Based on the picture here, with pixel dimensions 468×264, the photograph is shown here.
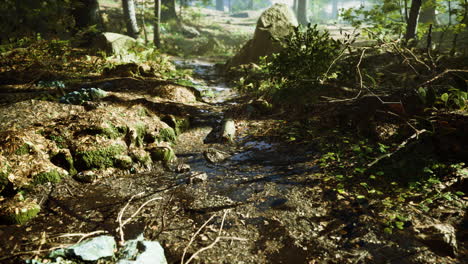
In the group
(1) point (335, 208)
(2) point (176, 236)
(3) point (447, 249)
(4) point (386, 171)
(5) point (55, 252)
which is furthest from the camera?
(4) point (386, 171)

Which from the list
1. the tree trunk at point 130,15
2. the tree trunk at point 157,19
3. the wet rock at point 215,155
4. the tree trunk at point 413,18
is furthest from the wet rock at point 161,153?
the tree trunk at point 157,19

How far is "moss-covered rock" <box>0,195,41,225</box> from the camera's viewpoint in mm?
2711

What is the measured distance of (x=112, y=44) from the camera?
9.35 metres

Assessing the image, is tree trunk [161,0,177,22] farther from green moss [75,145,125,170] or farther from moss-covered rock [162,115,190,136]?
green moss [75,145,125,170]

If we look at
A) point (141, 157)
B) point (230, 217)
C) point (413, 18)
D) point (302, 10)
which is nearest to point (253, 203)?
point (230, 217)

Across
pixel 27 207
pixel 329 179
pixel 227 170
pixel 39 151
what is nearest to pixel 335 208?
pixel 329 179

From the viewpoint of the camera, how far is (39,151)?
139 inches

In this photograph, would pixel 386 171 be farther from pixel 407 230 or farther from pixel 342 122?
pixel 342 122

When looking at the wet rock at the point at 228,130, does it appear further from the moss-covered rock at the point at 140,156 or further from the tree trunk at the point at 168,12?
the tree trunk at the point at 168,12

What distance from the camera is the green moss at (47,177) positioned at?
3.35 metres

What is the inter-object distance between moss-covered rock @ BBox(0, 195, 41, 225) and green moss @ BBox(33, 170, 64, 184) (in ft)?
1.25

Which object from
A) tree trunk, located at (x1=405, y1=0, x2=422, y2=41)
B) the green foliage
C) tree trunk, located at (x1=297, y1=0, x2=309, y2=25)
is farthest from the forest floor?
tree trunk, located at (x1=297, y1=0, x2=309, y2=25)

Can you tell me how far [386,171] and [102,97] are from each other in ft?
18.9

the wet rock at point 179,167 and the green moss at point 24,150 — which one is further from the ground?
the green moss at point 24,150
